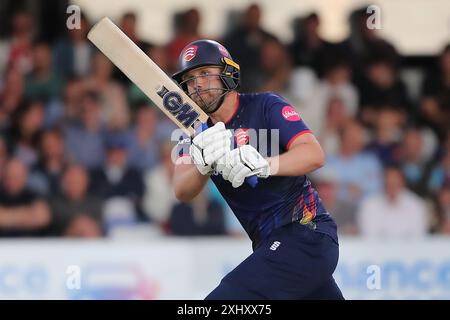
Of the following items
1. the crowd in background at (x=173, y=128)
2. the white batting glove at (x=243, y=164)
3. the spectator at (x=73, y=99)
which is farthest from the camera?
the spectator at (x=73, y=99)

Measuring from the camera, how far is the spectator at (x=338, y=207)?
861 cm

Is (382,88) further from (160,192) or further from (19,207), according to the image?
(19,207)

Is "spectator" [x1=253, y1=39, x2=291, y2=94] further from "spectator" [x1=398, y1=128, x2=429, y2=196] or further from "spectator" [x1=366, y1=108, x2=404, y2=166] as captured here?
"spectator" [x1=398, y1=128, x2=429, y2=196]

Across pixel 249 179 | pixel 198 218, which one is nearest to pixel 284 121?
pixel 249 179

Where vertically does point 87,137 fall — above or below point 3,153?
above

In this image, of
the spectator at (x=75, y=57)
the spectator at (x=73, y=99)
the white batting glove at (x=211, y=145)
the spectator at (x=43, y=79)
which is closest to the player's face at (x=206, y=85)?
the white batting glove at (x=211, y=145)

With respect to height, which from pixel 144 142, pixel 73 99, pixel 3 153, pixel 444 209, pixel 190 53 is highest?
pixel 73 99

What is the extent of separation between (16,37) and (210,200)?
2.58 m

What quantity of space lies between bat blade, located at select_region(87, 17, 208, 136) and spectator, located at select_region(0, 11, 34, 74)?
4580 mm

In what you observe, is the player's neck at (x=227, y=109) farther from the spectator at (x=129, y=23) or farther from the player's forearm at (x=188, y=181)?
the spectator at (x=129, y=23)

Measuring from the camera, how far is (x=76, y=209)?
843cm

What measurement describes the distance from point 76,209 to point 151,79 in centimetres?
367

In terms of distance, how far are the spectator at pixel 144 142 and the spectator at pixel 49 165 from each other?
0.59 m

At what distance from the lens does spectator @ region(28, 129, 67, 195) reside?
8.58m
